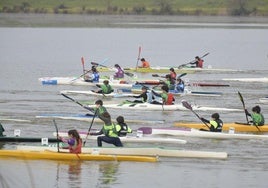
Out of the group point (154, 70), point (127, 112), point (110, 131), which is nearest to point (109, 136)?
point (110, 131)

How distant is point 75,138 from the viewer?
25.2 metres

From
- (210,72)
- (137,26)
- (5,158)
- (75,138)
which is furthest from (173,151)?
(137,26)

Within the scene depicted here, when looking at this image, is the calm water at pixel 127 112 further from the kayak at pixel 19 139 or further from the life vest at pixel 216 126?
the kayak at pixel 19 139

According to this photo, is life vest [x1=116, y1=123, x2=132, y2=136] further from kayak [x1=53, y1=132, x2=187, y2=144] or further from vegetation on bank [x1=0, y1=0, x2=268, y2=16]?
vegetation on bank [x1=0, y1=0, x2=268, y2=16]

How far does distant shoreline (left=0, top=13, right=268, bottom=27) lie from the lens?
117 metres

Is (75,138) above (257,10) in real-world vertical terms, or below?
below

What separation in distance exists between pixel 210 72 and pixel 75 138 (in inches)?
1297

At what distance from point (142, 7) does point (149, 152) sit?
347 ft

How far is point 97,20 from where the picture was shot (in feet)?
407

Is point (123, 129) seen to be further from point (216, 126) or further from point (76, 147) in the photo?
point (216, 126)

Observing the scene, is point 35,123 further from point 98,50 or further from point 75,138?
point 98,50

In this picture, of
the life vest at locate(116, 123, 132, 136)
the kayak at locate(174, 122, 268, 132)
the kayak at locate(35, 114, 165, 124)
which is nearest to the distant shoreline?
the kayak at locate(35, 114, 165, 124)

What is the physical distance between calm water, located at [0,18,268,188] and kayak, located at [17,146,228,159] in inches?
10.5

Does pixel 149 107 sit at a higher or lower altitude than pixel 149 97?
lower
